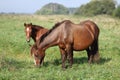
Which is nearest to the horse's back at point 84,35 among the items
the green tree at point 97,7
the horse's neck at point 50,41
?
the horse's neck at point 50,41

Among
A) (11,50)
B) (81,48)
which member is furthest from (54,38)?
(11,50)

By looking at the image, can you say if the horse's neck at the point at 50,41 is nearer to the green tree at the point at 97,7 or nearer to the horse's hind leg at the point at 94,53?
the horse's hind leg at the point at 94,53

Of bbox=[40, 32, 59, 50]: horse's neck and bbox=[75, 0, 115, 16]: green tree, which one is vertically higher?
bbox=[40, 32, 59, 50]: horse's neck

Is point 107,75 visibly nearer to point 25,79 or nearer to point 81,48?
point 25,79

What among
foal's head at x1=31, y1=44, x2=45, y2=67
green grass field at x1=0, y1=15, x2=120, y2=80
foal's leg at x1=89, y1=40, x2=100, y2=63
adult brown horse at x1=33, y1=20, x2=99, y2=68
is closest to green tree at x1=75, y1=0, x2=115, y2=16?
green grass field at x1=0, y1=15, x2=120, y2=80

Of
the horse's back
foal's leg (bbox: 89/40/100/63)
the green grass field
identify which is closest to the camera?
the green grass field

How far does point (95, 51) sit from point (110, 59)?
1.13m

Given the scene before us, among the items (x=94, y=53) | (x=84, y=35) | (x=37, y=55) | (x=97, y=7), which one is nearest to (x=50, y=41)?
(x=37, y=55)

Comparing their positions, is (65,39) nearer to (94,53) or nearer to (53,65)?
(53,65)

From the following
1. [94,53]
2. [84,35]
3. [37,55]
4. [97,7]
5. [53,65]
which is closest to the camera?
[37,55]

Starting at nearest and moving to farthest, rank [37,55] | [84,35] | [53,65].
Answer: [37,55] < [53,65] < [84,35]

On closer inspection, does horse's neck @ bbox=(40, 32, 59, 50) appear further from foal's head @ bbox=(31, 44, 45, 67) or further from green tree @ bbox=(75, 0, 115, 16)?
green tree @ bbox=(75, 0, 115, 16)

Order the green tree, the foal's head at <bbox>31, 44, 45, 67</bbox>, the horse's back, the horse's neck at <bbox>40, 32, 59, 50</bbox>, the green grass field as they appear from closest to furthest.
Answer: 1. the green grass field
2. the foal's head at <bbox>31, 44, 45, 67</bbox>
3. the horse's neck at <bbox>40, 32, 59, 50</bbox>
4. the horse's back
5. the green tree

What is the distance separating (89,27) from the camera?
12.0 meters
